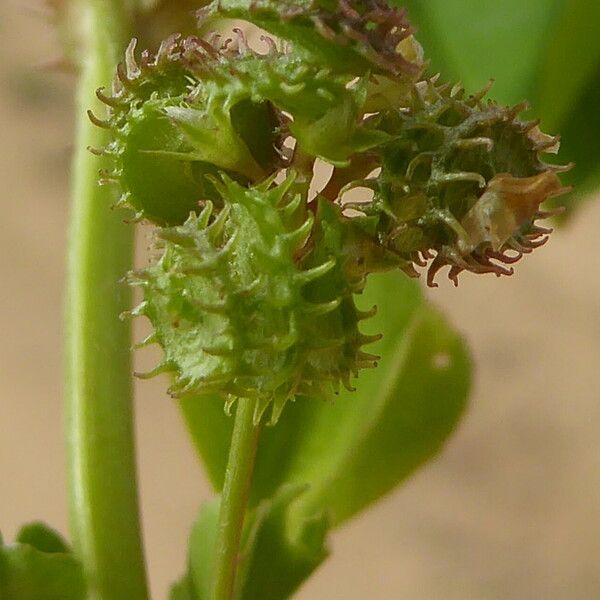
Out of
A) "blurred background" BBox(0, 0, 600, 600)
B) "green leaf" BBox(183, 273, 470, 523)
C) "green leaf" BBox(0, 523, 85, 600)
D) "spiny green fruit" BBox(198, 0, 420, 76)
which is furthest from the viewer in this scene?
"blurred background" BBox(0, 0, 600, 600)

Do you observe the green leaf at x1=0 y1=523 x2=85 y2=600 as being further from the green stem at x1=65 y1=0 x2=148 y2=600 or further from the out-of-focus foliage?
the out-of-focus foliage

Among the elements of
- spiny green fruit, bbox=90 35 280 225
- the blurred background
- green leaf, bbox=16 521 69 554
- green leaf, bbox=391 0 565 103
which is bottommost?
the blurred background

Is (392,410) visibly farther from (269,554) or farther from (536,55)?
(536,55)

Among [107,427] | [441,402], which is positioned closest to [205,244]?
[107,427]

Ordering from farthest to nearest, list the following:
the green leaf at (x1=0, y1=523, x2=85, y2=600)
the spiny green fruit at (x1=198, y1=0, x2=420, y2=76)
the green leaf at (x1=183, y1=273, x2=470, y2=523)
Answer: the green leaf at (x1=183, y1=273, x2=470, y2=523) → the green leaf at (x1=0, y1=523, x2=85, y2=600) → the spiny green fruit at (x1=198, y1=0, x2=420, y2=76)

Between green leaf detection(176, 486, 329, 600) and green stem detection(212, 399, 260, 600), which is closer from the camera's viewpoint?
green stem detection(212, 399, 260, 600)

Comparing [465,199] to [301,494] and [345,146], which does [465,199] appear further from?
[301,494]

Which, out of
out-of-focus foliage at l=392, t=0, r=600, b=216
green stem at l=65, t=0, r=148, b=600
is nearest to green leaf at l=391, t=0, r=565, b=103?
out-of-focus foliage at l=392, t=0, r=600, b=216
